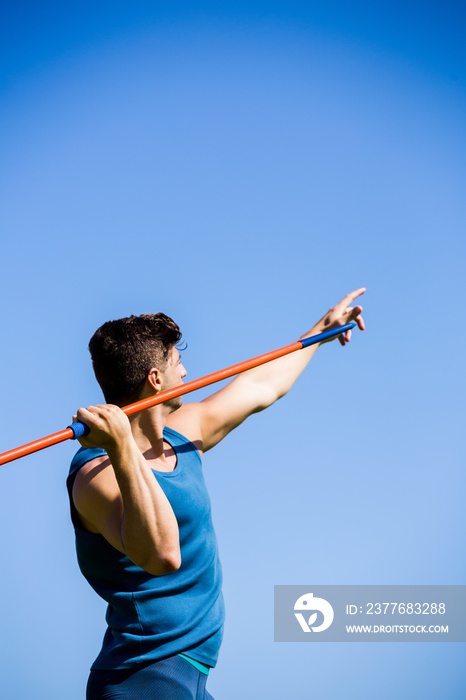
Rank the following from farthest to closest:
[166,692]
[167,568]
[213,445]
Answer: [213,445] < [166,692] < [167,568]

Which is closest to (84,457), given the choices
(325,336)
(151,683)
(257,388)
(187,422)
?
(187,422)

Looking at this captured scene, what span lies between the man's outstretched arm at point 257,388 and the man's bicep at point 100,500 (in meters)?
0.99

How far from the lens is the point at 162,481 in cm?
434

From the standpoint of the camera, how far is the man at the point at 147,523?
3.70 m

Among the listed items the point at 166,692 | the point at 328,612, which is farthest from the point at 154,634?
the point at 328,612

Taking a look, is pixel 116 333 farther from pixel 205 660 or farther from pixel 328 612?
pixel 328 612

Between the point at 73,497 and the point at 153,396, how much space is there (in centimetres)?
68

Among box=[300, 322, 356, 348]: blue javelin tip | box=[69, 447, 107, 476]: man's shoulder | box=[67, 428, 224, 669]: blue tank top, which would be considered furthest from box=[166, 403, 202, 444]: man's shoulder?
box=[300, 322, 356, 348]: blue javelin tip

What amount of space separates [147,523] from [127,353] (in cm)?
127

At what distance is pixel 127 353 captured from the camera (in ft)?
15.4

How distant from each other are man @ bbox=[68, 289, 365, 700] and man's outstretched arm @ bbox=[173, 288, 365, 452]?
0.03 m

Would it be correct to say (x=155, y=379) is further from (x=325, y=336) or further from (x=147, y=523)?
(x=325, y=336)

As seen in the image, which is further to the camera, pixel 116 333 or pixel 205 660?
pixel 116 333

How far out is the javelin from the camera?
12.3 ft
